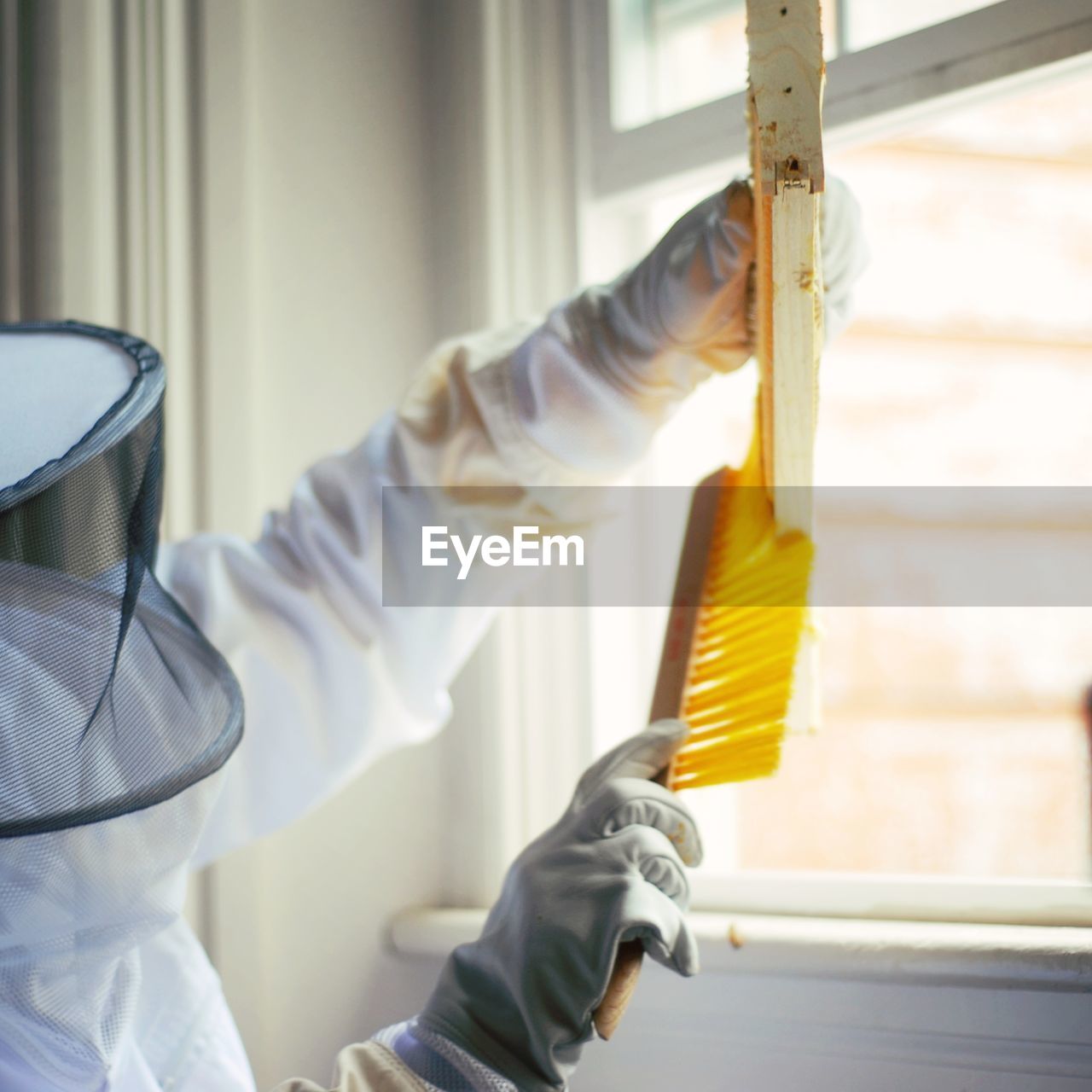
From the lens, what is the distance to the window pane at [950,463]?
41.7 inches

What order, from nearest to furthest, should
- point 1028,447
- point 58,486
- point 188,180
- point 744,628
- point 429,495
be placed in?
point 58,486
point 744,628
point 429,495
point 1028,447
point 188,180

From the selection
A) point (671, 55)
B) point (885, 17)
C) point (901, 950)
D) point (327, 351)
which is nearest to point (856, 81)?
point (885, 17)

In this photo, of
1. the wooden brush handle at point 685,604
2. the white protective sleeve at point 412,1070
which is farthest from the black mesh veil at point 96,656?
the wooden brush handle at point 685,604

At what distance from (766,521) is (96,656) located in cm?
48

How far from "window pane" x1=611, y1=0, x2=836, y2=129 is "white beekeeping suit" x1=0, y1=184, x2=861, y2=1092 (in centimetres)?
44

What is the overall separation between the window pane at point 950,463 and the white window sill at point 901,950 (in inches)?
9.6

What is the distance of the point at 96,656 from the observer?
644mm

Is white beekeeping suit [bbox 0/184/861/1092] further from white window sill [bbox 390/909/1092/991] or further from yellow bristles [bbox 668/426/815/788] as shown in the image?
white window sill [bbox 390/909/1092/991]

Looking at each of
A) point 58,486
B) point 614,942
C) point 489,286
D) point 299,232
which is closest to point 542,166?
point 489,286

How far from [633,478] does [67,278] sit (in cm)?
63

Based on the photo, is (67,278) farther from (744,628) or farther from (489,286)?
(744,628)

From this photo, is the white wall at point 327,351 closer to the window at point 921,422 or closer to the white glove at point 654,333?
the window at point 921,422

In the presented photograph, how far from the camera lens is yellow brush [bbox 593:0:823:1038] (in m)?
0.53

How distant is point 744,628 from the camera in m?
0.83
